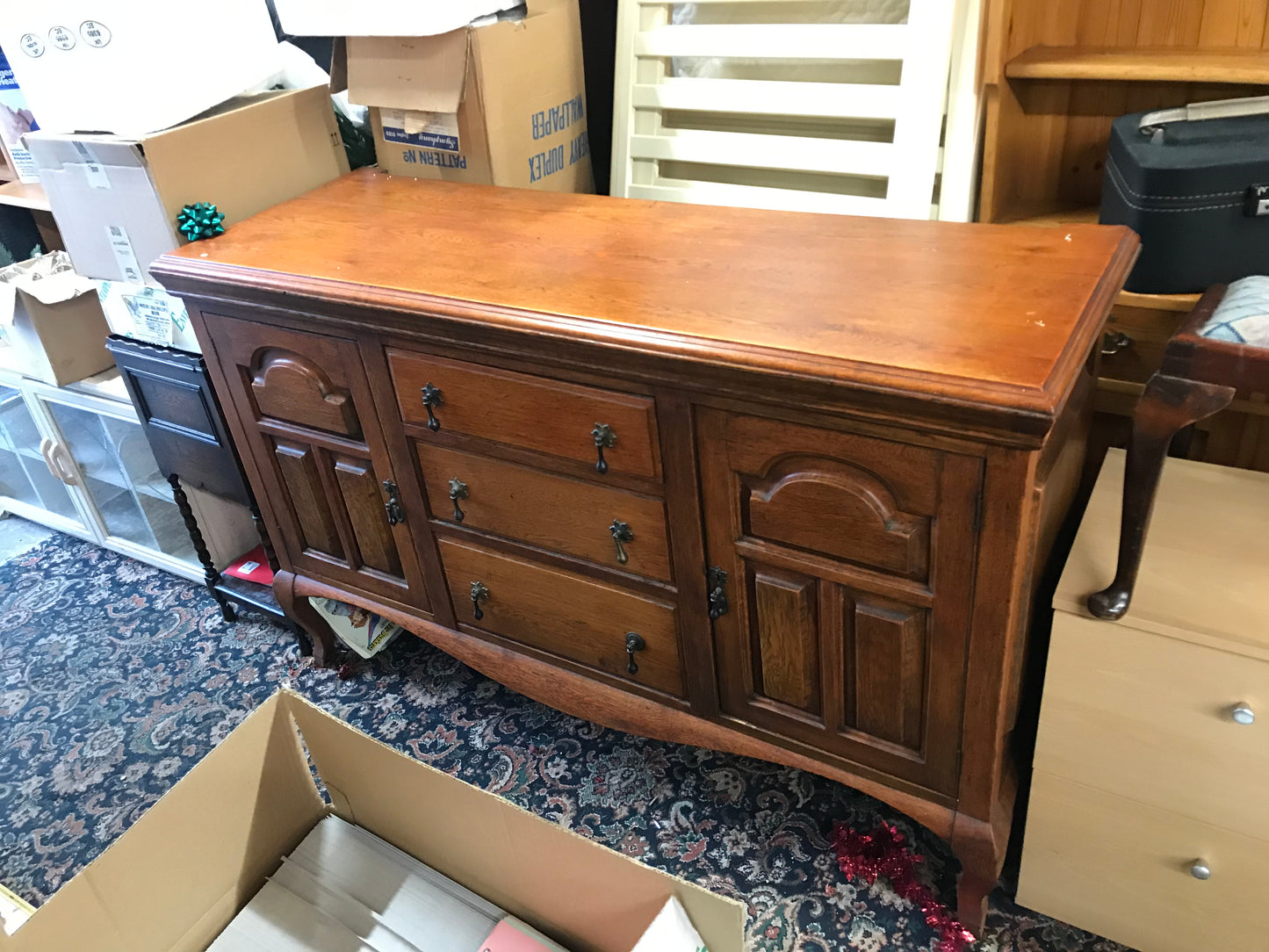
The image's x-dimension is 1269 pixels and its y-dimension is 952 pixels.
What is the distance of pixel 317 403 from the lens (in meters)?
1.54

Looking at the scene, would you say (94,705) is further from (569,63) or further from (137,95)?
(569,63)

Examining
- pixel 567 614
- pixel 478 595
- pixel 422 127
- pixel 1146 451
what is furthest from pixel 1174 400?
pixel 422 127

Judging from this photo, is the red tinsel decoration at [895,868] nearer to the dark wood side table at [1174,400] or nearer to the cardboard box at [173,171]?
the dark wood side table at [1174,400]

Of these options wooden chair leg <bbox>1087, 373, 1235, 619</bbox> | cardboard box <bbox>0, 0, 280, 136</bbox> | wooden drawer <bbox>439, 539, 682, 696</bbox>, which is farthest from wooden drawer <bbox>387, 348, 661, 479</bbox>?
cardboard box <bbox>0, 0, 280, 136</bbox>

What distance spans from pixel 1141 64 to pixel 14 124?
220 centimetres

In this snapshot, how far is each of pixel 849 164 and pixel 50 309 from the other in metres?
1.67

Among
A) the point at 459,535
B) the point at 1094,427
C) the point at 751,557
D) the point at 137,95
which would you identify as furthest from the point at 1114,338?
the point at 137,95

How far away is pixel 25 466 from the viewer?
254 cm

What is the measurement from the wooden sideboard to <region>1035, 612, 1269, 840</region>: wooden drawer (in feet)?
0.22

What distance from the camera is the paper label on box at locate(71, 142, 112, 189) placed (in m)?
1.64

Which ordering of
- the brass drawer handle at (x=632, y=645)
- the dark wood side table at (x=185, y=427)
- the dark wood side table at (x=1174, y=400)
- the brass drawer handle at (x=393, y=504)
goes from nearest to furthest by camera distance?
1. the dark wood side table at (x=1174, y=400)
2. the brass drawer handle at (x=632, y=645)
3. the brass drawer handle at (x=393, y=504)
4. the dark wood side table at (x=185, y=427)

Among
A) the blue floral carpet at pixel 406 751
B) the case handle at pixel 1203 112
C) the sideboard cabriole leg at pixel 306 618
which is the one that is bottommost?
the blue floral carpet at pixel 406 751

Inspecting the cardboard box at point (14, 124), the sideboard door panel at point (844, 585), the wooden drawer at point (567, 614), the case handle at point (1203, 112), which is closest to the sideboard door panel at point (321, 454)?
the wooden drawer at point (567, 614)

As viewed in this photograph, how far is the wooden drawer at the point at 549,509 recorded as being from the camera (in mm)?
1324
